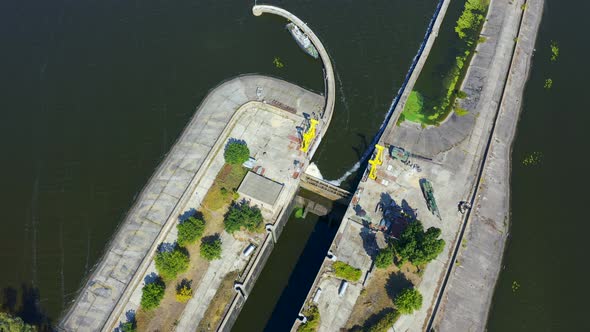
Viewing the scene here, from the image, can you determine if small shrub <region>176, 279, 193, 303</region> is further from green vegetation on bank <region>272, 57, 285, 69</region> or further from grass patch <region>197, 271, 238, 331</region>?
green vegetation on bank <region>272, 57, 285, 69</region>

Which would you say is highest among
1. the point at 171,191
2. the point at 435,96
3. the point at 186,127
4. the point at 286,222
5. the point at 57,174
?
the point at 435,96

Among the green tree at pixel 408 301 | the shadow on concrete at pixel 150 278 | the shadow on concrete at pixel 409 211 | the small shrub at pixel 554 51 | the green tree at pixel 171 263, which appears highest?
the small shrub at pixel 554 51

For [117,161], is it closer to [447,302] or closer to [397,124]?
[397,124]

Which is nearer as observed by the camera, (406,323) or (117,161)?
(406,323)

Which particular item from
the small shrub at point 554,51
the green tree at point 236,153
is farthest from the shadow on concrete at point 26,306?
the small shrub at point 554,51

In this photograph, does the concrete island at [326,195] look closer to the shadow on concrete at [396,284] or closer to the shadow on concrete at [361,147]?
the shadow on concrete at [396,284]

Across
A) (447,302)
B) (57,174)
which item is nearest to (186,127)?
(57,174)

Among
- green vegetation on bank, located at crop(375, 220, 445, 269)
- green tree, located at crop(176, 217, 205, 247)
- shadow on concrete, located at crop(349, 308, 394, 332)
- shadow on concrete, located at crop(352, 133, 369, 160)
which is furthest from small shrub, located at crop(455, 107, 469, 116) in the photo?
green tree, located at crop(176, 217, 205, 247)
